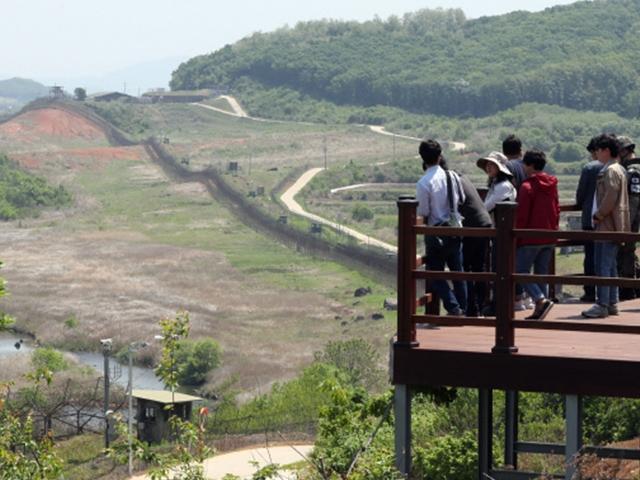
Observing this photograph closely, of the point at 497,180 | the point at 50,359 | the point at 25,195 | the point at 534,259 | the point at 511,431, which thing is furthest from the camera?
the point at 25,195

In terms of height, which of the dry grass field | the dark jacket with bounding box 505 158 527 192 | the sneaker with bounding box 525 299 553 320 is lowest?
the dry grass field

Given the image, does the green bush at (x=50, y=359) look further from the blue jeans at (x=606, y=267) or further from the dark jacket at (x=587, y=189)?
the blue jeans at (x=606, y=267)

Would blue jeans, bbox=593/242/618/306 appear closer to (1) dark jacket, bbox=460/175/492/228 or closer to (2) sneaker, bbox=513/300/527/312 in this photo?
(2) sneaker, bbox=513/300/527/312

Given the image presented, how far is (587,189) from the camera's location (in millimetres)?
11625

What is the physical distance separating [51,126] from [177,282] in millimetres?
90802

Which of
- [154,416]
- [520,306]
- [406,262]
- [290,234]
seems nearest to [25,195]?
[290,234]

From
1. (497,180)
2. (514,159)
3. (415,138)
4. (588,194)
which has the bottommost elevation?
(415,138)

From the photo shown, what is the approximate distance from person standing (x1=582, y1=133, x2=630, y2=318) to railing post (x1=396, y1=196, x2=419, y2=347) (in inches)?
72.1

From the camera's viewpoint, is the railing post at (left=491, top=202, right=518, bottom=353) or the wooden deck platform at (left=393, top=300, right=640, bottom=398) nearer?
the wooden deck platform at (left=393, top=300, right=640, bottom=398)

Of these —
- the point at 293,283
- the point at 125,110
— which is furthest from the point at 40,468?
the point at 125,110

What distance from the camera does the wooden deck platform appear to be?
8.73m

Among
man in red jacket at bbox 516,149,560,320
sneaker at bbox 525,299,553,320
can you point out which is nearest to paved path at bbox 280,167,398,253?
man in red jacket at bbox 516,149,560,320

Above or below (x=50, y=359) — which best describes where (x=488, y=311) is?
above

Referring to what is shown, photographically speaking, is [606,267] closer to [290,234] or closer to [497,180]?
[497,180]
